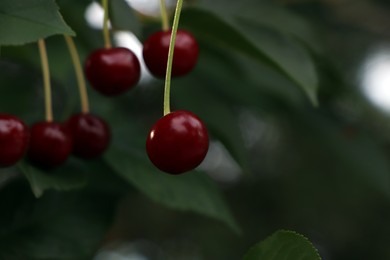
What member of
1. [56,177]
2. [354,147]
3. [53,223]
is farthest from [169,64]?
[354,147]

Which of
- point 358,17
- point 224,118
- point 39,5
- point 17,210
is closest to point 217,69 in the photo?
point 224,118

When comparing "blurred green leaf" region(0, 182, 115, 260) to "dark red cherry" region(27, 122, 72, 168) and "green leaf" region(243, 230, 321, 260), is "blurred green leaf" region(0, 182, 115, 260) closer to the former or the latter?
"dark red cherry" region(27, 122, 72, 168)

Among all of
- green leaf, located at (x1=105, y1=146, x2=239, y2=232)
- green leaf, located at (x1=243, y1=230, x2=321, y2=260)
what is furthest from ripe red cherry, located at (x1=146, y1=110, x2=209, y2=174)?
green leaf, located at (x1=105, y1=146, x2=239, y2=232)

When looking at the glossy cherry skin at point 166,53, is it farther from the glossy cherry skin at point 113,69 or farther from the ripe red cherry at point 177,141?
the ripe red cherry at point 177,141

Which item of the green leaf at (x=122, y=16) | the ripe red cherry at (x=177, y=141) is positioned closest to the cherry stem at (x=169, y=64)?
the ripe red cherry at (x=177, y=141)

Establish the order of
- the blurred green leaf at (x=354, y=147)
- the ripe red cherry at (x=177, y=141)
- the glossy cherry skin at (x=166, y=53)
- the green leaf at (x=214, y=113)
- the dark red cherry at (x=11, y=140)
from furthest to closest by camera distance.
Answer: the blurred green leaf at (x=354, y=147) → the green leaf at (x=214, y=113) → the glossy cherry skin at (x=166, y=53) → the dark red cherry at (x=11, y=140) → the ripe red cherry at (x=177, y=141)
